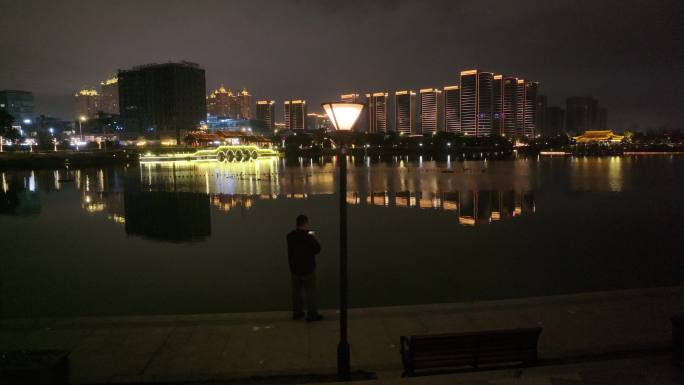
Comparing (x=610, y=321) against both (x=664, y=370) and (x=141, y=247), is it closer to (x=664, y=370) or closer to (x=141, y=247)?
(x=664, y=370)

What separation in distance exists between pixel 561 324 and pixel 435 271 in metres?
4.32

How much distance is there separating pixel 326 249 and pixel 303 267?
250 inches

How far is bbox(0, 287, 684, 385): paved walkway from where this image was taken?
6.29 meters

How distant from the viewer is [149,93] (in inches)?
6831

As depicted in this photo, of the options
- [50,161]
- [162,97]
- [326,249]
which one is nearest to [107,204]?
[326,249]

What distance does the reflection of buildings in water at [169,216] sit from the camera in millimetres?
16594

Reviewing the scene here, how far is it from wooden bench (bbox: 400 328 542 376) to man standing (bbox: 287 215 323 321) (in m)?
2.26

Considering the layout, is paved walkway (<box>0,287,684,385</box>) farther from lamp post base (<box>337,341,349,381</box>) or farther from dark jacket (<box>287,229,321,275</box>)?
dark jacket (<box>287,229,321,275</box>)

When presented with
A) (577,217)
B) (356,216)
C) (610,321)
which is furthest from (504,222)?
(610,321)

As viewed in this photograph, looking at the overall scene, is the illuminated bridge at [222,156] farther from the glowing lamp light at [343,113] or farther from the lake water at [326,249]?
the glowing lamp light at [343,113]

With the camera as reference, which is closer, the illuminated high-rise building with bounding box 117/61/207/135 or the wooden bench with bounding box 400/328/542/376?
the wooden bench with bounding box 400/328/542/376

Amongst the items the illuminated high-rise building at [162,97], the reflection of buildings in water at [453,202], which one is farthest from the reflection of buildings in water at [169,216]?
the illuminated high-rise building at [162,97]

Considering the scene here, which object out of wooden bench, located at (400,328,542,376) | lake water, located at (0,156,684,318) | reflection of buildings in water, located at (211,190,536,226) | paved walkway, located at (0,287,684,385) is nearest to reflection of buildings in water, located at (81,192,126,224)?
lake water, located at (0,156,684,318)

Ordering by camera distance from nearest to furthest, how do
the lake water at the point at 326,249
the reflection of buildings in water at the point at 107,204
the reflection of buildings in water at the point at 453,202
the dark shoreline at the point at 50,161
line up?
the lake water at the point at 326,249, the reflection of buildings in water at the point at 453,202, the reflection of buildings in water at the point at 107,204, the dark shoreline at the point at 50,161
